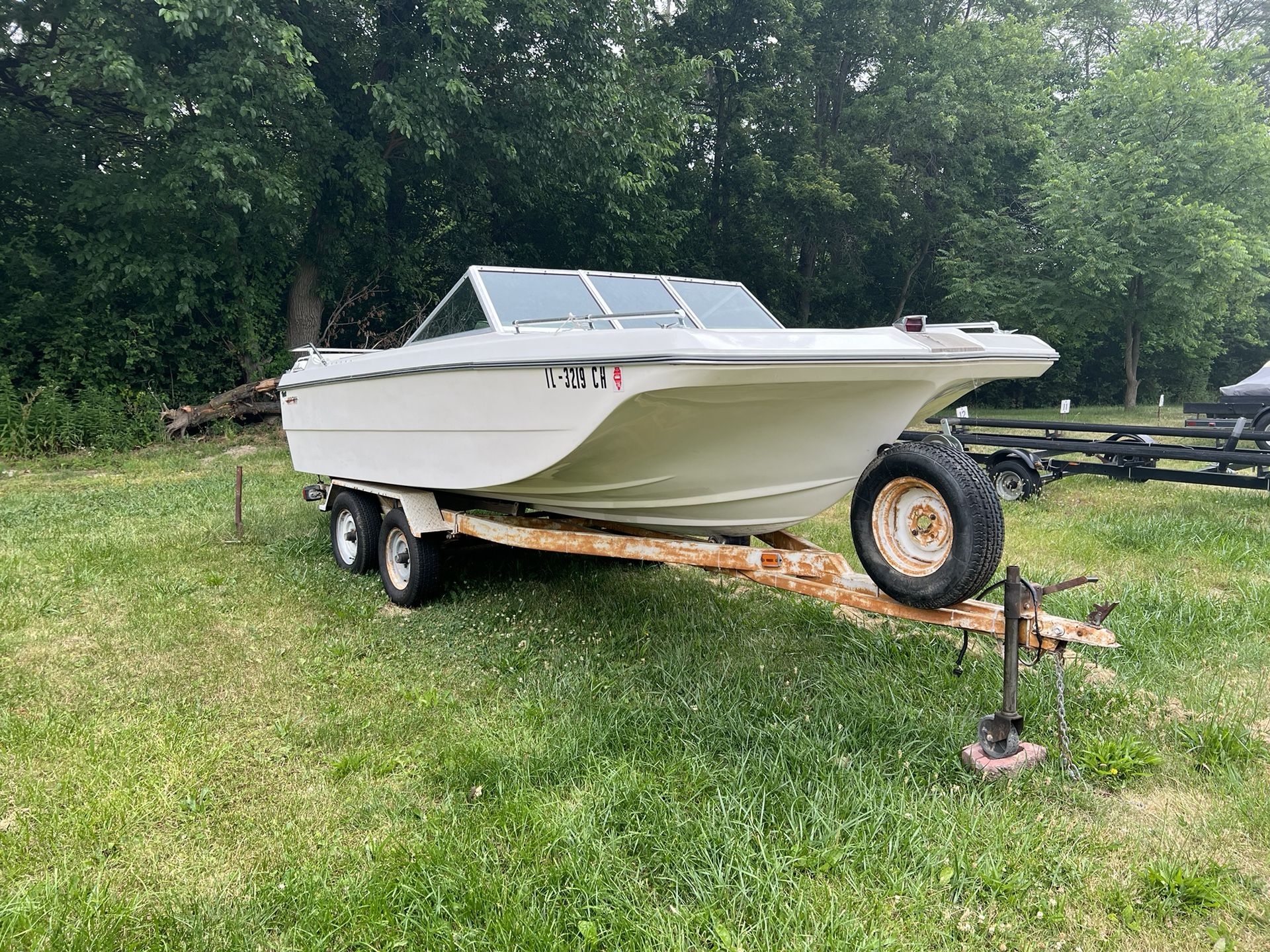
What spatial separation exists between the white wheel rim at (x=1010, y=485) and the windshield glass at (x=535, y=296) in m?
4.78

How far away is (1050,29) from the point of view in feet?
81.9

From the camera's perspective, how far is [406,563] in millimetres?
4855

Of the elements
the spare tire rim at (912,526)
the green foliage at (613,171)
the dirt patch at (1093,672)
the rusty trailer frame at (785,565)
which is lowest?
the dirt patch at (1093,672)

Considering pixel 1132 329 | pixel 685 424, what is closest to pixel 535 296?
pixel 685 424

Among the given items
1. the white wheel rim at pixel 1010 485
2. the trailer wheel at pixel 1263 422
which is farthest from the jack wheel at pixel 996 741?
the trailer wheel at pixel 1263 422

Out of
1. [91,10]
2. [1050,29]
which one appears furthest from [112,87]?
[1050,29]

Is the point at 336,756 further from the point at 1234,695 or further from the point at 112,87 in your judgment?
the point at 112,87

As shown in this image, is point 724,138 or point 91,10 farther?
point 724,138

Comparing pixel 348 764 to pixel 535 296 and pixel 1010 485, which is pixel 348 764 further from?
pixel 1010 485

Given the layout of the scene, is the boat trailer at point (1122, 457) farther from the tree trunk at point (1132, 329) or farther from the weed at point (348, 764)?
the tree trunk at point (1132, 329)

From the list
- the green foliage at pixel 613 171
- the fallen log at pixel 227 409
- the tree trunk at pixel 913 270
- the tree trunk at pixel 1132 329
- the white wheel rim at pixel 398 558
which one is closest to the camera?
the white wheel rim at pixel 398 558

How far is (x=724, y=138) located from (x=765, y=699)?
19.9m

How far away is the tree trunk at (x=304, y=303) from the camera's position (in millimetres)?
13844

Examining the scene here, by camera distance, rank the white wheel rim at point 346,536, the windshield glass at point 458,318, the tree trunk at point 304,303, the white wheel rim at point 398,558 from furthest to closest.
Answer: the tree trunk at point 304,303 < the white wheel rim at point 346,536 < the white wheel rim at point 398,558 < the windshield glass at point 458,318
